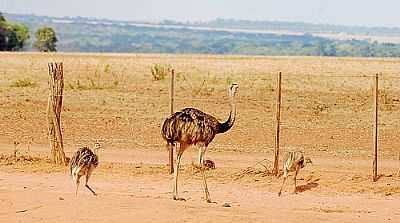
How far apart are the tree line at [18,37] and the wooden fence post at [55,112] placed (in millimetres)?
85197

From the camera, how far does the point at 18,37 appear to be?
11538 cm

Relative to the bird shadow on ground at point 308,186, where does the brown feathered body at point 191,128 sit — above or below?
above

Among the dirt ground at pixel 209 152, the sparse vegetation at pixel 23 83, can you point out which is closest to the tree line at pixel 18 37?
the dirt ground at pixel 209 152

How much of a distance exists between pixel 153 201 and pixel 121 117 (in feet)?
46.2

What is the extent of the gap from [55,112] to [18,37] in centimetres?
9741

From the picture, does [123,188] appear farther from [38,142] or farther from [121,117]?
[121,117]

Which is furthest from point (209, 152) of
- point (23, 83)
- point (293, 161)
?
point (23, 83)

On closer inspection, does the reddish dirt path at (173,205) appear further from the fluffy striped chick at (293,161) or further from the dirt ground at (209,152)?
the fluffy striped chick at (293,161)

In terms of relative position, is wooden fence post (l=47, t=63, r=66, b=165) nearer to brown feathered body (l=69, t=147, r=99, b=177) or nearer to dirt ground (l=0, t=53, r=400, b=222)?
dirt ground (l=0, t=53, r=400, b=222)

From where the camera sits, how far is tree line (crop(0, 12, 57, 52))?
351 ft

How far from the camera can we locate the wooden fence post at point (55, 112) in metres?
19.9

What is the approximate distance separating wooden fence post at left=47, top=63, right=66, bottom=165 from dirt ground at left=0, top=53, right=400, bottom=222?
1.32 ft

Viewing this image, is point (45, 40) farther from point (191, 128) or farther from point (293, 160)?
point (191, 128)

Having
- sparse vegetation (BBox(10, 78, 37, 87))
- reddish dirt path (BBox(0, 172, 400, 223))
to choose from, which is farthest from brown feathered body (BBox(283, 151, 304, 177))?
sparse vegetation (BBox(10, 78, 37, 87))
